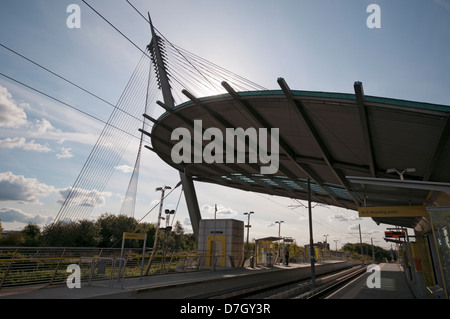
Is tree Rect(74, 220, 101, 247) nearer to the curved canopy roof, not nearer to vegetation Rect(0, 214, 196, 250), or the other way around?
vegetation Rect(0, 214, 196, 250)

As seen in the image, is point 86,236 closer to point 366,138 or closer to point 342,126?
point 342,126

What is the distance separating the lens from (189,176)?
2906cm

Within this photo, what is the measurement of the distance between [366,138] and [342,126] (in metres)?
1.19

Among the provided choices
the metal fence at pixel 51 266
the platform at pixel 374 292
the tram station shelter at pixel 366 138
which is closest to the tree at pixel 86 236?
the tram station shelter at pixel 366 138

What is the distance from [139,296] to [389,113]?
11.5 metres

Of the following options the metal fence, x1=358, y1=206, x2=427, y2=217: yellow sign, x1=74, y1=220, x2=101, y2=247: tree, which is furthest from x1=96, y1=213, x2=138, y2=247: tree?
x1=358, y1=206, x2=427, y2=217: yellow sign

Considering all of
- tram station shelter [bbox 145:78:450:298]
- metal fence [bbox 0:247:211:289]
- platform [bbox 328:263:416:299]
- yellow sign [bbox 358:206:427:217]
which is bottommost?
platform [bbox 328:263:416:299]

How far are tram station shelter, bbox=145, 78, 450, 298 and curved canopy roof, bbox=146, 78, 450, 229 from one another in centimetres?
3

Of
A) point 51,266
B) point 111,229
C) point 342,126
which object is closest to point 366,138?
point 342,126

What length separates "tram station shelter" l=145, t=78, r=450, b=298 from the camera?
929cm

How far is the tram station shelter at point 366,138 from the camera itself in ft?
30.5

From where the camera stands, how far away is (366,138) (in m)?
12.2

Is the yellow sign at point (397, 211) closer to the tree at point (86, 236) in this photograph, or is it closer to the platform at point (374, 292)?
the platform at point (374, 292)
